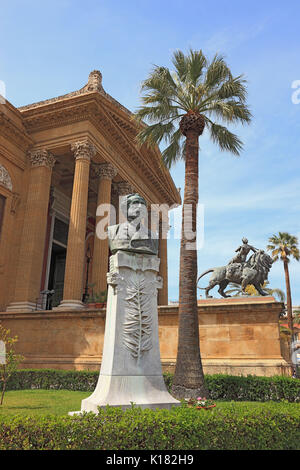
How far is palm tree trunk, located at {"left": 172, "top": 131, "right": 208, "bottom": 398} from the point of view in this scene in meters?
10.9

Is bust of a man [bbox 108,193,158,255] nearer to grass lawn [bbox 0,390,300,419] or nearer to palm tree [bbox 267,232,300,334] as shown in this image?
grass lawn [bbox 0,390,300,419]

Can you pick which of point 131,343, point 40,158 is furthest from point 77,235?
point 131,343

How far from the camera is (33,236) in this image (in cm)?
2133

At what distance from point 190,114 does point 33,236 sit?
12.2m

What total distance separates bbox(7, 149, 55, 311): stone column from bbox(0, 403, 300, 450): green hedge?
15426 mm

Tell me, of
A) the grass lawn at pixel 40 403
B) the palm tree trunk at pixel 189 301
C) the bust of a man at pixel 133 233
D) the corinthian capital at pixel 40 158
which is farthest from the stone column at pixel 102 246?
the bust of a man at pixel 133 233

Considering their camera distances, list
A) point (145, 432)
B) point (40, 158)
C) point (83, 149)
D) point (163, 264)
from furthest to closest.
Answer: point (163, 264)
point (40, 158)
point (83, 149)
point (145, 432)

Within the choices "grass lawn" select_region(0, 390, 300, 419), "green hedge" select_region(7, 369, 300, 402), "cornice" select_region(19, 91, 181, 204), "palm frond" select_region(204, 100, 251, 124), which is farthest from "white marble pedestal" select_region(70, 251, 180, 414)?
"cornice" select_region(19, 91, 181, 204)

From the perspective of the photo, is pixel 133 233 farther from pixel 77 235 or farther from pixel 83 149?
pixel 83 149

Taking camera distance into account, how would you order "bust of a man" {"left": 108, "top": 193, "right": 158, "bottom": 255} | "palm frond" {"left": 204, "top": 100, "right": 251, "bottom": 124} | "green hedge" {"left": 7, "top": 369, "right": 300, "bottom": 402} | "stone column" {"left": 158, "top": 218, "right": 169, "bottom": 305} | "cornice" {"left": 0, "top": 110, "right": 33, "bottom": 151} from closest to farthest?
"bust of a man" {"left": 108, "top": 193, "right": 158, "bottom": 255}
"green hedge" {"left": 7, "top": 369, "right": 300, "bottom": 402}
"palm frond" {"left": 204, "top": 100, "right": 251, "bottom": 124}
"cornice" {"left": 0, "top": 110, "right": 33, "bottom": 151}
"stone column" {"left": 158, "top": 218, "right": 169, "bottom": 305}

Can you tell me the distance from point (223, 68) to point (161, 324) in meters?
10.9

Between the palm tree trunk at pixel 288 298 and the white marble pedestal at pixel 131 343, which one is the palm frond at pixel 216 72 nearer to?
the white marble pedestal at pixel 131 343

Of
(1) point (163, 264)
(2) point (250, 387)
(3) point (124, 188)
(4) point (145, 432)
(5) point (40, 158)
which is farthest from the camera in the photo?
(1) point (163, 264)

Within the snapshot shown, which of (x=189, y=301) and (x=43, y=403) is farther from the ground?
(x=189, y=301)
